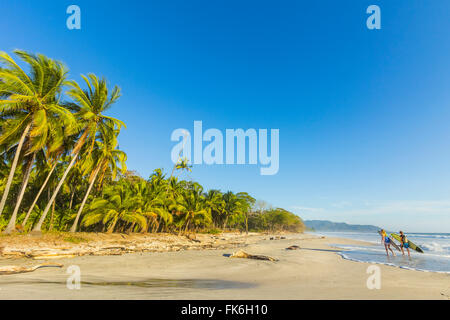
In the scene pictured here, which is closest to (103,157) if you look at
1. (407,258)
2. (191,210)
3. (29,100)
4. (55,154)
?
(55,154)

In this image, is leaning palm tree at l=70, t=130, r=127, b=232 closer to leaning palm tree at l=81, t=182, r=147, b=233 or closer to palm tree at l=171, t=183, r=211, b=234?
leaning palm tree at l=81, t=182, r=147, b=233

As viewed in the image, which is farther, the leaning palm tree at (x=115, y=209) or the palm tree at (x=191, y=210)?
the palm tree at (x=191, y=210)

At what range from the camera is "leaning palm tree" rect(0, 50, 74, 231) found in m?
11.6

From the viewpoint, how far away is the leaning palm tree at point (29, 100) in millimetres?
11625

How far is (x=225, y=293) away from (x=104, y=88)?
18659 millimetres

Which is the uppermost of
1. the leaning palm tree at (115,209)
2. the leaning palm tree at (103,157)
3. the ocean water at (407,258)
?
the leaning palm tree at (103,157)

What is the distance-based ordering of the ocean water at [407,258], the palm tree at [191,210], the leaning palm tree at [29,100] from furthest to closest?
the palm tree at [191,210]
the leaning palm tree at [29,100]
the ocean water at [407,258]

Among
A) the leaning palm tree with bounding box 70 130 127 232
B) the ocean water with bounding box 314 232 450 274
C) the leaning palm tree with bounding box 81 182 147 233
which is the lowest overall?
the ocean water with bounding box 314 232 450 274

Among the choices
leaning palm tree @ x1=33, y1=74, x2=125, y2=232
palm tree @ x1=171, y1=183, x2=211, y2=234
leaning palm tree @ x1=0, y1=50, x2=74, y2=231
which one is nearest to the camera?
leaning palm tree @ x1=0, y1=50, x2=74, y2=231

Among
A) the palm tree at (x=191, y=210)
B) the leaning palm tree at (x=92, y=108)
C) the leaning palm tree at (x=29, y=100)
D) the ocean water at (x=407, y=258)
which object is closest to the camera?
the ocean water at (x=407, y=258)

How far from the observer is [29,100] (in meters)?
12.5

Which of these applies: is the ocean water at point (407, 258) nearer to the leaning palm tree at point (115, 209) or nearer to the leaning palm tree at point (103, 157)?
the leaning palm tree at point (115, 209)

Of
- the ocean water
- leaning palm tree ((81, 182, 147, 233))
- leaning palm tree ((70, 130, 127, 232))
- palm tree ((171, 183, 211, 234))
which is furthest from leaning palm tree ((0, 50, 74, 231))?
the ocean water

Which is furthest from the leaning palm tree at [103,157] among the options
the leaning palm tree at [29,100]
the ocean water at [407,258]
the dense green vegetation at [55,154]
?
the ocean water at [407,258]
